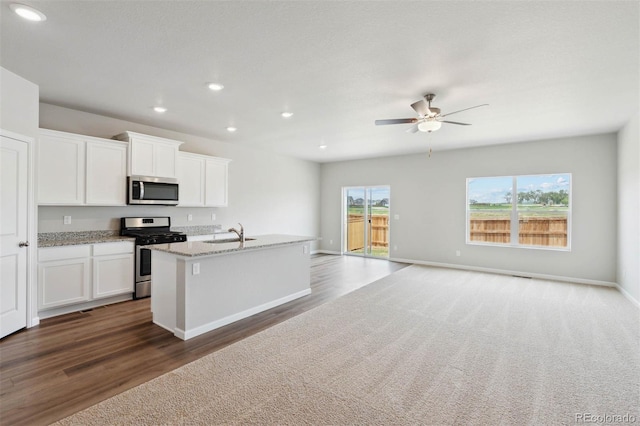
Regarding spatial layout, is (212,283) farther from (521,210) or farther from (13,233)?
(521,210)

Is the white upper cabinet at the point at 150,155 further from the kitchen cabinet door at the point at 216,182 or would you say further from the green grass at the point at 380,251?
the green grass at the point at 380,251

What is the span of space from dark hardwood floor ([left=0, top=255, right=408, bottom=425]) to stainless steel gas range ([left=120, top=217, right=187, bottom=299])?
242 millimetres

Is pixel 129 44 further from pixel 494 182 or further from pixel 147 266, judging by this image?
pixel 494 182

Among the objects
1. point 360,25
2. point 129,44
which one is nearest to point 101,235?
point 129,44

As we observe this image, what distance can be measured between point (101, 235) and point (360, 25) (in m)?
4.58

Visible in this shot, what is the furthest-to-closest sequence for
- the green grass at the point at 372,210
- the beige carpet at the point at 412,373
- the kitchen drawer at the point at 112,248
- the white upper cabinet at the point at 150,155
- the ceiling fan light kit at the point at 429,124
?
the green grass at the point at 372,210, the white upper cabinet at the point at 150,155, the kitchen drawer at the point at 112,248, the ceiling fan light kit at the point at 429,124, the beige carpet at the point at 412,373

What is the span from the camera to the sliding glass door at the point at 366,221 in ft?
27.0

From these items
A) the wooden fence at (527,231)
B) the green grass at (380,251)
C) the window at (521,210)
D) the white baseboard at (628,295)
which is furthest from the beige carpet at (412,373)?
the green grass at (380,251)

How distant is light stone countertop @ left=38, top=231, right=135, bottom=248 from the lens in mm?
3929

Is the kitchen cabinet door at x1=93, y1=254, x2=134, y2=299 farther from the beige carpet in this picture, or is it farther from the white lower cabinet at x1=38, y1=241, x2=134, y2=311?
the beige carpet

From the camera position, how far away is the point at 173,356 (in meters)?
2.81

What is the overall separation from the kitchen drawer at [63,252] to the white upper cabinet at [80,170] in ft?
2.01

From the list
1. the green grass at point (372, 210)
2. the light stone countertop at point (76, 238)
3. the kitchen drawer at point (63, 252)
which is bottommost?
the kitchen drawer at point (63, 252)

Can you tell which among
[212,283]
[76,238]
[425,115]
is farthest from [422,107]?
[76,238]
